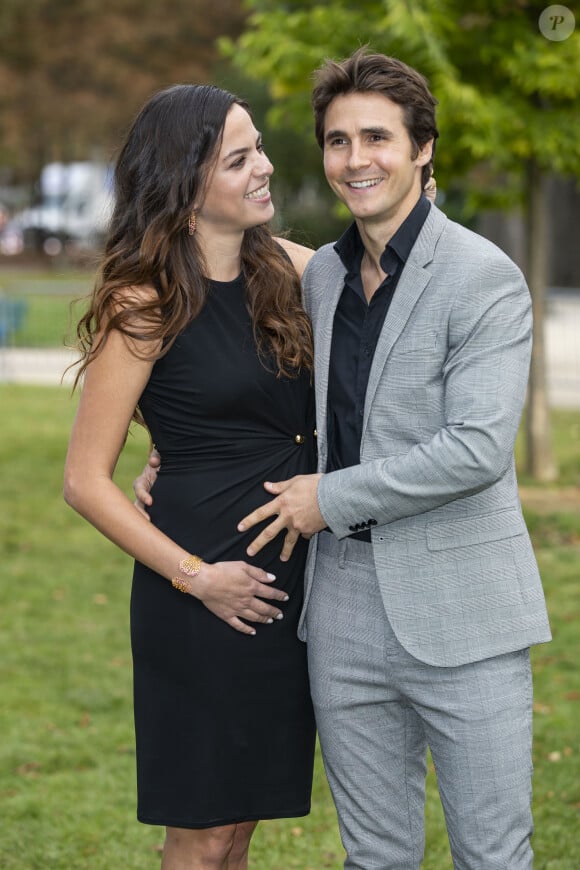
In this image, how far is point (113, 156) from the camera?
11.6ft

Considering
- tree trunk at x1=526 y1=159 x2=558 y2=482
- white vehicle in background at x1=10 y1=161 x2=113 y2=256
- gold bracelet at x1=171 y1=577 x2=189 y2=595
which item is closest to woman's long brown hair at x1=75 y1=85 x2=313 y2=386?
gold bracelet at x1=171 y1=577 x2=189 y2=595

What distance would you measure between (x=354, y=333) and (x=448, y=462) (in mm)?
502

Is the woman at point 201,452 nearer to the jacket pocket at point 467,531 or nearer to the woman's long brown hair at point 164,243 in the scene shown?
the woman's long brown hair at point 164,243

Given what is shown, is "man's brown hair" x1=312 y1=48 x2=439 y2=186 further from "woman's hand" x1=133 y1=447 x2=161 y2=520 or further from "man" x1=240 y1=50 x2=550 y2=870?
"woman's hand" x1=133 y1=447 x2=161 y2=520

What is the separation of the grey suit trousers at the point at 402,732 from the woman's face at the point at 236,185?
34.4 inches

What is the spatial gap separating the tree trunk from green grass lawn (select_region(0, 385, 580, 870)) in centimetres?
39

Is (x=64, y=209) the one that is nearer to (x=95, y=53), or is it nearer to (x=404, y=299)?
(x=95, y=53)

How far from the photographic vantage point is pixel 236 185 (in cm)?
329

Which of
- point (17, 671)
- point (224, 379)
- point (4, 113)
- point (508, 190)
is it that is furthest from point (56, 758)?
point (4, 113)

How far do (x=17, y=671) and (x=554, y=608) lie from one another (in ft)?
10.5

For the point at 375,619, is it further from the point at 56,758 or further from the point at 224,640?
the point at 56,758

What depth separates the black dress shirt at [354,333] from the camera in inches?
121

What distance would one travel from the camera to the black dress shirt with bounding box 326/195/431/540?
3080mm

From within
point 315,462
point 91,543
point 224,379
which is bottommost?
point 91,543
